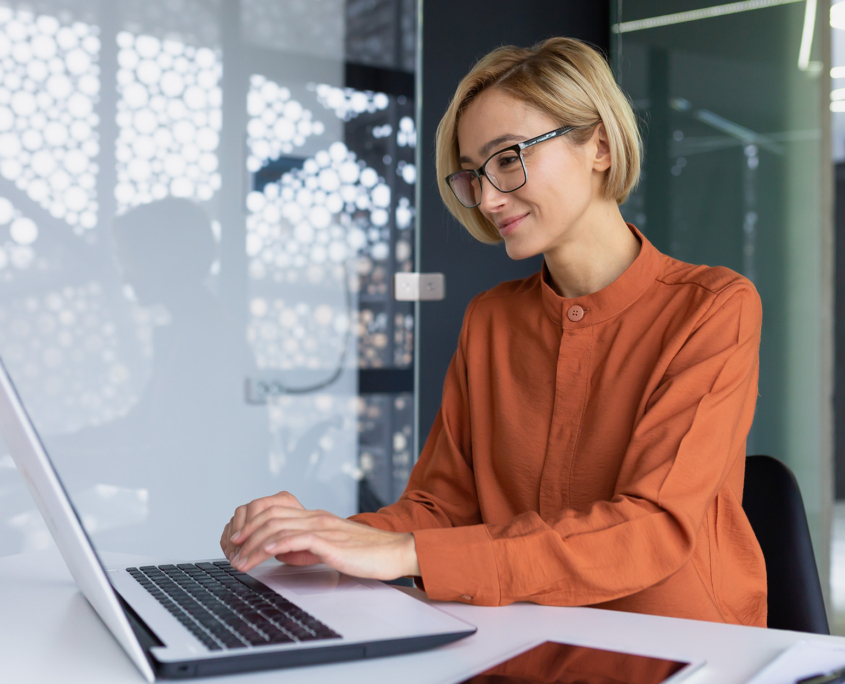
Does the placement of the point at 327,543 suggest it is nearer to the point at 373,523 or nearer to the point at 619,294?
the point at 373,523

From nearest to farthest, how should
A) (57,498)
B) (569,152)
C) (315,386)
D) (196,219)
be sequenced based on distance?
1. (57,498)
2. (569,152)
3. (196,219)
4. (315,386)

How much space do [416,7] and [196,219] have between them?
111 centimetres

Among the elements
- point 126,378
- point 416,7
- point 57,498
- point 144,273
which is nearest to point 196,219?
point 144,273

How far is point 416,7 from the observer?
294cm

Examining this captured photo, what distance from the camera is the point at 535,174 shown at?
1.29 m

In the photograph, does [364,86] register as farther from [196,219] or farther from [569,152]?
[569,152]

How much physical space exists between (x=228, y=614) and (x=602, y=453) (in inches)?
24.9

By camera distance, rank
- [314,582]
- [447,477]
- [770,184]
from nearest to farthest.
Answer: [314,582], [447,477], [770,184]

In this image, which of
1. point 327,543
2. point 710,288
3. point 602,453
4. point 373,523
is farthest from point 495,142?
point 327,543

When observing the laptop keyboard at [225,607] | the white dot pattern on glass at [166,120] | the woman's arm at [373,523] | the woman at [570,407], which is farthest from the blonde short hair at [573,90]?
the white dot pattern on glass at [166,120]

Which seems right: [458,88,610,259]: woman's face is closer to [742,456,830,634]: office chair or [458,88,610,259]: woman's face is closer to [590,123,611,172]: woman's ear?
[590,123,611,172]: woman's ear

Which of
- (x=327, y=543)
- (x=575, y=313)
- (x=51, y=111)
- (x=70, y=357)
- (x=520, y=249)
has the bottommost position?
(x=327, y=543)

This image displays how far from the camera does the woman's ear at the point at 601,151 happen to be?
4.44 ft

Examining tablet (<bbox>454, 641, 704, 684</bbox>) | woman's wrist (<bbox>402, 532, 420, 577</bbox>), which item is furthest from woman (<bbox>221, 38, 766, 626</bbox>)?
tablet (<bbox>454, 641, 704, 684</bbox>)
